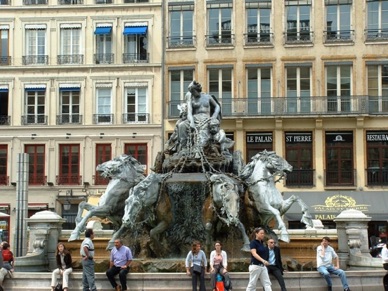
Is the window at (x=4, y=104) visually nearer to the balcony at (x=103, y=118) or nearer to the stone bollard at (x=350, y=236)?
the balcony at (x=103, y=118)

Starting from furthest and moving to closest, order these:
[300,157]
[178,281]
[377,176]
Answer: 1. [300,157]
2. [377,176]
3. [178,281]

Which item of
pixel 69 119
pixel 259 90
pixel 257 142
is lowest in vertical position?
pixel 257 142

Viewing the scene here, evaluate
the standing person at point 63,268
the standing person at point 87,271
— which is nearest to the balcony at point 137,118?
the standing person at point 63,268

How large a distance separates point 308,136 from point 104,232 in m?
23.5

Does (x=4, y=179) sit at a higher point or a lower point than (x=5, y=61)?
lower

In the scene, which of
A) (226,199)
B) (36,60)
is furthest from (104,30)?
(226,199)

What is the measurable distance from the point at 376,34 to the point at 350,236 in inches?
1039

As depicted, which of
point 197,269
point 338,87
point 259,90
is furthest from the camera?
point 259,90

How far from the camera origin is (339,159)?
144 feet

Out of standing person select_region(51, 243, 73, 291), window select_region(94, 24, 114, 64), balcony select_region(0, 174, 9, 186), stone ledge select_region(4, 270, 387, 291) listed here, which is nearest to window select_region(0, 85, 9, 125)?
balcony select_region(0, 174, 9, 186)

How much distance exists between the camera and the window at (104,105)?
1815 inches

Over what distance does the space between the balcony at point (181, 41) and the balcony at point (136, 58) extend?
1.58 metres

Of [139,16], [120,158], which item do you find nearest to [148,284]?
[120,158]

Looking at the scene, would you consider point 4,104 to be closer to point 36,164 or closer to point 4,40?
point 4,40
